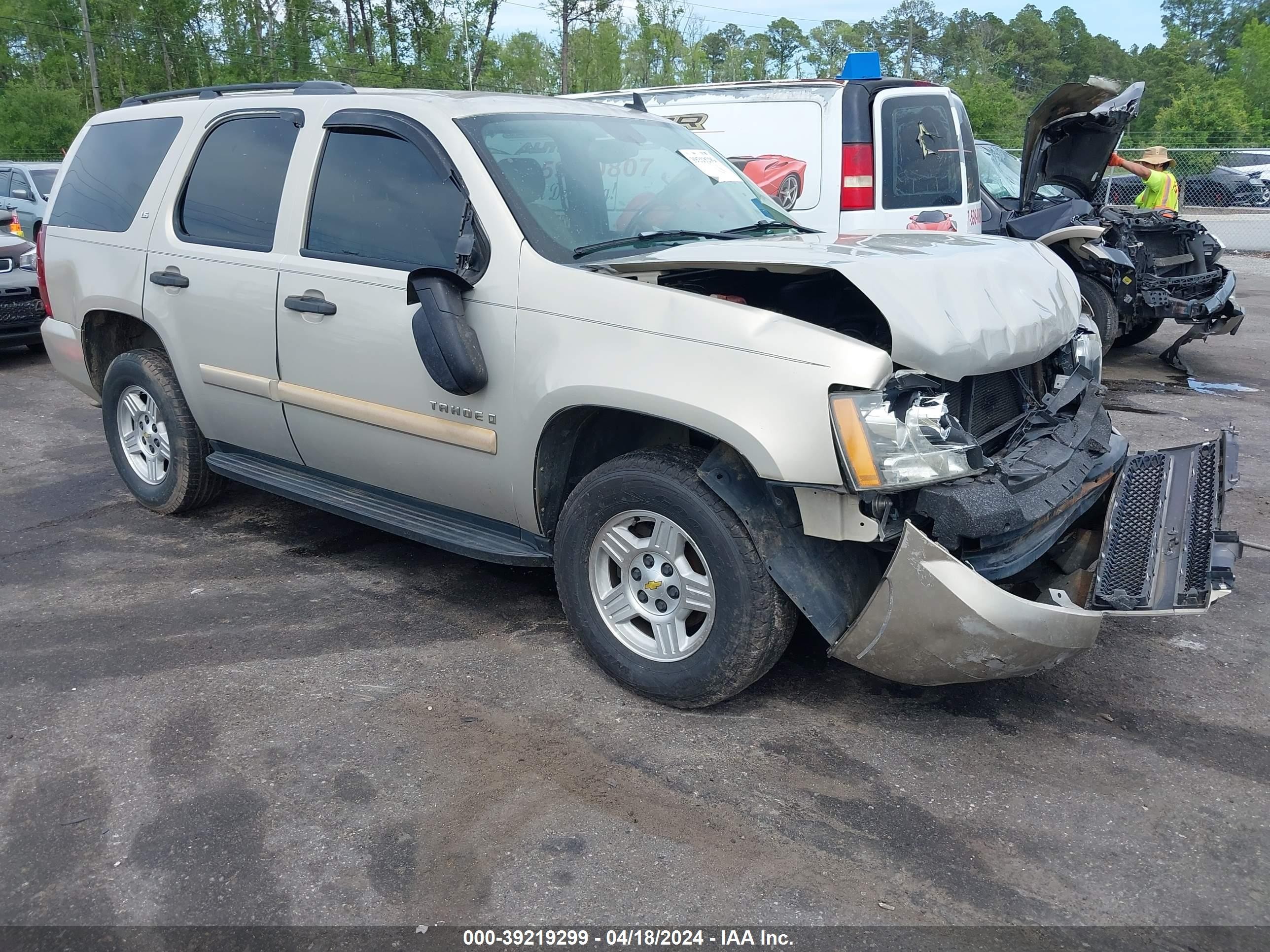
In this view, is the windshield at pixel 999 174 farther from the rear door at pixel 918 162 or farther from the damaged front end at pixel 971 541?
the damaged front end at pixel 971 541

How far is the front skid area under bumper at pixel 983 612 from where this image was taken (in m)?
3.04

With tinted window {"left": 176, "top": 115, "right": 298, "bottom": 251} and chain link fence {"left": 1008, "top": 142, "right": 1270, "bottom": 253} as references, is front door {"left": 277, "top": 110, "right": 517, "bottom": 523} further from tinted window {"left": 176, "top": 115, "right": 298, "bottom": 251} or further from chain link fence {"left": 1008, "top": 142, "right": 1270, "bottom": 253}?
chain link fence {"left": 1008, "top": 142, "right": 1270, "bottom": 253}

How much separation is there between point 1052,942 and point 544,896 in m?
1.22

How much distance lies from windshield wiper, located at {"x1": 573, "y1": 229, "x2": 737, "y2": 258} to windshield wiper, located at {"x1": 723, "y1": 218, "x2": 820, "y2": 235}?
0.06m

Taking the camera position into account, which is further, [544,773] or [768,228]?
[768,228]

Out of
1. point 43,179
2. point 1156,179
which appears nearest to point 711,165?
point 1156,179

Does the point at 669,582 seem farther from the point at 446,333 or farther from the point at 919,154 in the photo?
the point at 919,154

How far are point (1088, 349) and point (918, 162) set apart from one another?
374 cm

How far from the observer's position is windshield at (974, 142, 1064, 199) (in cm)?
1127

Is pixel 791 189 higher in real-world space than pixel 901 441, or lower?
A: higher

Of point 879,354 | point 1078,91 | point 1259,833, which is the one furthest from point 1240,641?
point 1078,91

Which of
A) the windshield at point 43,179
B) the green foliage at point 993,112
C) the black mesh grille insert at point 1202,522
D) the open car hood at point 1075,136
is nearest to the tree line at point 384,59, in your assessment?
the green foliage at point 993,112

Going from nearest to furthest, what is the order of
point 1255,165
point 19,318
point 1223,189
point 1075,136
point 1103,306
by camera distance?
point 1075,136 < point 1103,306 < point 19,318 < point 1223,189 < point 1255,165

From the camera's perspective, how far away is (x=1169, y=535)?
11.7 feet
